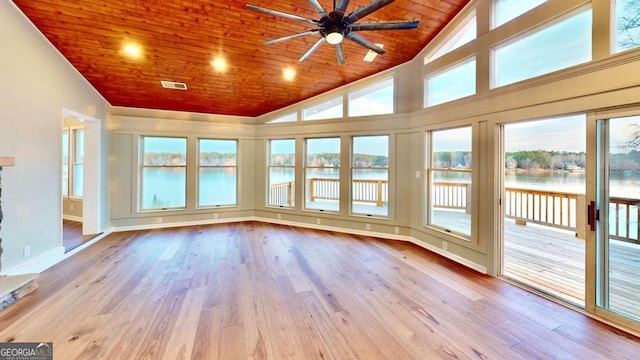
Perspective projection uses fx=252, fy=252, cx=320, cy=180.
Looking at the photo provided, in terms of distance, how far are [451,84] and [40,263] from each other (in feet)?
22.6

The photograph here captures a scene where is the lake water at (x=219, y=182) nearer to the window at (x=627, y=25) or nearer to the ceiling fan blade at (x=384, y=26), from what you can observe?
the window at (x=627, y=25)

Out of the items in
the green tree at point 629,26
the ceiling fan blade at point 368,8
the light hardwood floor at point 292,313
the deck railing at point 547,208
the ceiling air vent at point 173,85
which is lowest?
the light hardwood floor at point 292,313

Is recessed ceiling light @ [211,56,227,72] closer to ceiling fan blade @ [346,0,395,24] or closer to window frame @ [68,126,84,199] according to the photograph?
ceiling fan blade @ [346,0,395,24]

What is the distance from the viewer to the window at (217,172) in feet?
22.1

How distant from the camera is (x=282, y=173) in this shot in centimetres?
692

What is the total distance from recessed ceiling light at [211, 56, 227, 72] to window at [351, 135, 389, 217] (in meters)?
3.07

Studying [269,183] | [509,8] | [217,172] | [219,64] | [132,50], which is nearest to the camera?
[509,8]

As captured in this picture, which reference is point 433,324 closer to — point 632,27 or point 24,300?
point 632,27

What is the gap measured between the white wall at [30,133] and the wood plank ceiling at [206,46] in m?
0.31

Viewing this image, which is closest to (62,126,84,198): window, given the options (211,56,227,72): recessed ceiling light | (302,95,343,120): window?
(211,56,227,72): recessed ceiling light

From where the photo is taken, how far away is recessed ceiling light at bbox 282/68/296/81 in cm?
505

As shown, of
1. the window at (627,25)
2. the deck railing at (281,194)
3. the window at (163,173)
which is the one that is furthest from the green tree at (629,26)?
the window at (163,173)

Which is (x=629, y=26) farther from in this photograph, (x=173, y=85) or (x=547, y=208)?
(x=173, y=85)

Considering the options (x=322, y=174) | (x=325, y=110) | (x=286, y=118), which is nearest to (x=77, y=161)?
(x=286, y=118)
